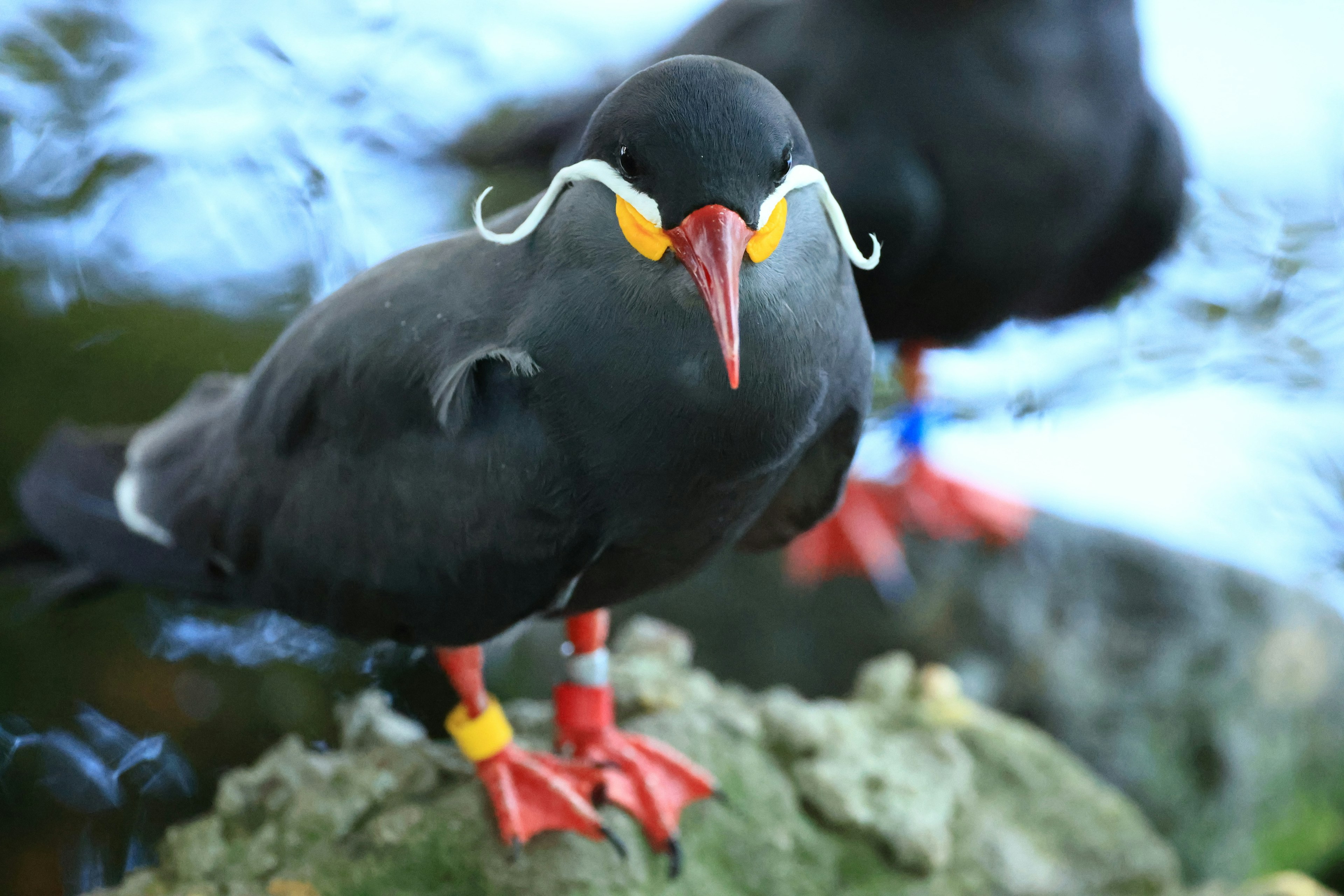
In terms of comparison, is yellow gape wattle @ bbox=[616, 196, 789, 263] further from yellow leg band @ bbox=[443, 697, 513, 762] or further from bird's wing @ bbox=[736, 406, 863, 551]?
yellow leg band @ bbox=[443, 697, 513, 762]

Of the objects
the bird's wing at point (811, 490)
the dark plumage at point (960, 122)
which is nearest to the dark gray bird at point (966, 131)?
the dark plumage at point (960, 122)

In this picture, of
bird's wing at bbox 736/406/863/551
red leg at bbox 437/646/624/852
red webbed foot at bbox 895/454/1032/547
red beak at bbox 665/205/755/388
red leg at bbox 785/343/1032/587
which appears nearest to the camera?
red beak at bbox 665/205/755/388

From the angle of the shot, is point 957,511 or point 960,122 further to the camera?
point 957,511

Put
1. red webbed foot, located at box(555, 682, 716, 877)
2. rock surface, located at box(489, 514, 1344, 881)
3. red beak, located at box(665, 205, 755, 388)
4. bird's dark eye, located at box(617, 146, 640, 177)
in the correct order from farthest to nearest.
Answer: rock surface, located at box(489, 514, 1344, 881) < red webbed foot, located at box(555, 682, 716, 877) < bird's dark eye, located at box(617, 146, 640, 177) < red beak, located at box(665, 205, 755, 388)

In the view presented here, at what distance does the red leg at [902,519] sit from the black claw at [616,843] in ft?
5.57

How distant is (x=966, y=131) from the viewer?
3.11 metres

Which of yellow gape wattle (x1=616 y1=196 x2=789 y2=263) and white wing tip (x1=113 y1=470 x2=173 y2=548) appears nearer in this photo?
yellow gape wattle (x1=616 y1=196 x2=789 y2=263)

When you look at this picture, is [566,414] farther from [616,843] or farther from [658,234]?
[616,843]

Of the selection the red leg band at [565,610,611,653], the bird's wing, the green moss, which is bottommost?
the green moss

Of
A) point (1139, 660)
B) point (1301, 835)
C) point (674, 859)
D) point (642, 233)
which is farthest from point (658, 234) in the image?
point (1301, 835)

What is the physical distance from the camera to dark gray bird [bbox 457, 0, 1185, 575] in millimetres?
3078

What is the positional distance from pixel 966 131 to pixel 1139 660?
190 centimetres

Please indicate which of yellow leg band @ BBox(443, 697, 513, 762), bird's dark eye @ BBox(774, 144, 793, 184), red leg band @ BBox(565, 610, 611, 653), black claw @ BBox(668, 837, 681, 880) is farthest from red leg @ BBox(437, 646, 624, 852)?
bird's dark eye @ BBox(774, 144, 793, 184)

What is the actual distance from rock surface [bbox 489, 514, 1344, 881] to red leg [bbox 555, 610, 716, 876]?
4.04 feet
